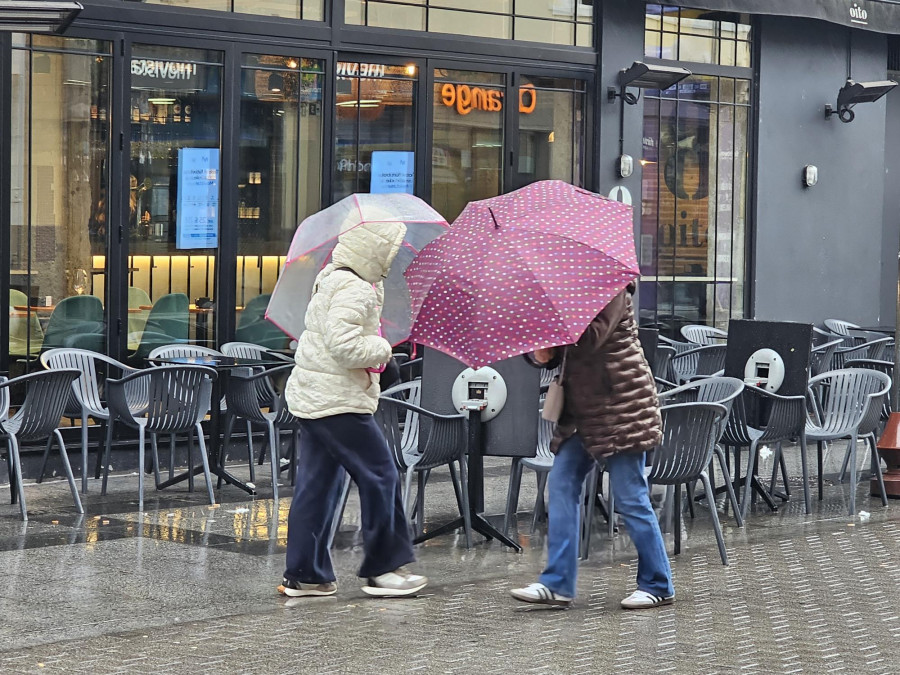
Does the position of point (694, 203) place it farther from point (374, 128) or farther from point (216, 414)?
point (216, 414)

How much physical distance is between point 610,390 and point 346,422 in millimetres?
1278

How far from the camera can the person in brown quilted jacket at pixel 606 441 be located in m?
6.75

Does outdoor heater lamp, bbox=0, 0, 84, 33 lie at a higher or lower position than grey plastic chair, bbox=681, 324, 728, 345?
higher

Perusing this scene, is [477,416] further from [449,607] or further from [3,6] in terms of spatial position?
[3,6]

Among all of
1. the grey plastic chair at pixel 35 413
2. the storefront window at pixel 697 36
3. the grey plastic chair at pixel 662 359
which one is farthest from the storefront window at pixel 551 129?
the grey plastic chair at pixel 35 413

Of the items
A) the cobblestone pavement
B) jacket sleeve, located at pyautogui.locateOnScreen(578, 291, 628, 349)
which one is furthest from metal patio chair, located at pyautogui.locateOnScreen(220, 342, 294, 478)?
jacket sleeve, located at pyautogui.locateOnScreen(578, 291, 628, 349)

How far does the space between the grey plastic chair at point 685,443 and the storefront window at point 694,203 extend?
6944mm

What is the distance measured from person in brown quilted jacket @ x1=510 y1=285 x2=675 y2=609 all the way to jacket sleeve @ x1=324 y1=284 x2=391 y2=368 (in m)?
0.78

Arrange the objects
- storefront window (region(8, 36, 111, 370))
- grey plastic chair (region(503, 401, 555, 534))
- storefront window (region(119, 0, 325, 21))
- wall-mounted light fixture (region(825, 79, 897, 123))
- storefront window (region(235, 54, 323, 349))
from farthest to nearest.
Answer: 1. wall-mounted light fixture (region(825, 79, 897, 123))
2. storefront window (region(235, 54, 323, 349))
3. storefront window (region(119, 0, 325, 21))
4. storefront window (region(8, 36, 111, 370))
5. grey plastic chair (region(503, 401, 555, 534))

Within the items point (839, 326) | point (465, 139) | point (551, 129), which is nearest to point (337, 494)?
point (465, 139)

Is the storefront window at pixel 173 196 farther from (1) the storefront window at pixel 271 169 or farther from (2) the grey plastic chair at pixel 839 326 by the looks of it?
(2) the grey plastic chair at pixel 839 326

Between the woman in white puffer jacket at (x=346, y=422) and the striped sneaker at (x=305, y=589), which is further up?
the woman in white puffer jacket at (x=346, y=422)

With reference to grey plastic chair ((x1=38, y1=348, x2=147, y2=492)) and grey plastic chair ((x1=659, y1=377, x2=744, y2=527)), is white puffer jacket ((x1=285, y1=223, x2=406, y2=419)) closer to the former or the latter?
grey plastic chair ((x1=659, y1=377, x2=744, y2=527))

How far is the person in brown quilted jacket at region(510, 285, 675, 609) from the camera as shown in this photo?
22.1 ft
